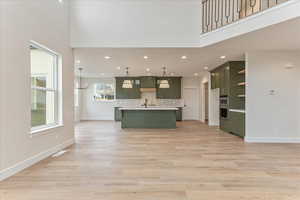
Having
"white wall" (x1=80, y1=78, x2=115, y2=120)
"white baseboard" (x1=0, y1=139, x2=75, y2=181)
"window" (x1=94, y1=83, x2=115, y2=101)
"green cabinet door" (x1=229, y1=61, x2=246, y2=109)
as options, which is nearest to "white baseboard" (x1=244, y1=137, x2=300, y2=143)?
"green cabinet door" (x1=229, y1=61, x2=246, y2=109)

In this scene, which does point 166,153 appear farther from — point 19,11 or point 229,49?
point 19,11

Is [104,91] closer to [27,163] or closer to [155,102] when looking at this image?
[155,102]

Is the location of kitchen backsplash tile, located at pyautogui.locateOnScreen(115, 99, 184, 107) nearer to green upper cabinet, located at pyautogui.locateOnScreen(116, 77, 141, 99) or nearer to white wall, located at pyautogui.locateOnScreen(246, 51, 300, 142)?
green upper cabinet, located at pyautogui.locateOnScreen(116, 77, 141, 99)

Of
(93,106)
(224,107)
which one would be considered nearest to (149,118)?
(224,107)

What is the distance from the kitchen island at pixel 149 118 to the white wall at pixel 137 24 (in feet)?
11.3

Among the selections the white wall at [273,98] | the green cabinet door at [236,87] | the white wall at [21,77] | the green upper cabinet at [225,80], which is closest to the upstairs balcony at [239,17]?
the white wall at [273,98]

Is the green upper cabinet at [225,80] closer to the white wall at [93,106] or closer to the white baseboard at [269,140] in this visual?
the white baseboard at [269,140]

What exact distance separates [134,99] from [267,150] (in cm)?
769

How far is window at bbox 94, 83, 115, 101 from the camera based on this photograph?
444 inches

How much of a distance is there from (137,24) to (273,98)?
4.22 metres

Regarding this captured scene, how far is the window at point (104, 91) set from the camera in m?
11.3

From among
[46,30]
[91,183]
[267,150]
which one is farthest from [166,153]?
[46,30]

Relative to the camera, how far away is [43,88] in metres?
3.95

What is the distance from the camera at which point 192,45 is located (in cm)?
488
